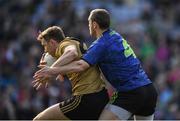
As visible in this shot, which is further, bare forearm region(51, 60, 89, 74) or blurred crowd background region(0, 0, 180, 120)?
blurred crowd background region(0, 0, 180, 120)

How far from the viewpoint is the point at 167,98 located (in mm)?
17984

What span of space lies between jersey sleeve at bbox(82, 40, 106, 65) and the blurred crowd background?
18.9ft

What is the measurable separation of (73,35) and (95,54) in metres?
8.26

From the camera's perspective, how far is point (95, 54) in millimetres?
10156

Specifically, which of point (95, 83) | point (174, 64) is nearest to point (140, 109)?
point (95, 83)

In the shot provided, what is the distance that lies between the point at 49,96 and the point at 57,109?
6076 mm

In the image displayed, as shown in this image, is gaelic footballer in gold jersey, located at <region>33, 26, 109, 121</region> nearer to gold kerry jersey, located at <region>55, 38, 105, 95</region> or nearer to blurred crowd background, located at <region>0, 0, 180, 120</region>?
gold kerry jersey, located at <region>55, 38, 105, 95</region>

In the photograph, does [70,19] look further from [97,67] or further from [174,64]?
[97,67]

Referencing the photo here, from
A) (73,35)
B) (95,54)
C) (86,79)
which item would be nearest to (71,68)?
(95,54)

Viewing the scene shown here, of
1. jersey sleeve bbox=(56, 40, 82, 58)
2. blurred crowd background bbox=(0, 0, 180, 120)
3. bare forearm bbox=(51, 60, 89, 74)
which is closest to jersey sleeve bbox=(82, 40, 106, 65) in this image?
bare forearm bbox=(51, 60, 89, 74)

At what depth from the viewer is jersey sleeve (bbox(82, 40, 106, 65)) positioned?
10.1 m

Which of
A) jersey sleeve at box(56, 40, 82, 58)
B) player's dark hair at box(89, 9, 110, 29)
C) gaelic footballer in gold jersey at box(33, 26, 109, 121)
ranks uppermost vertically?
player's dark hair at box(89, 9, 110, 29)

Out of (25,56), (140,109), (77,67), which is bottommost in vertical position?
(25,56)

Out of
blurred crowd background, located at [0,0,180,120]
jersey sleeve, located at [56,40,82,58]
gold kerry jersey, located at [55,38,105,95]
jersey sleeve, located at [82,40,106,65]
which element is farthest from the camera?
blurred crowd background, located at [0,0,180,120]
